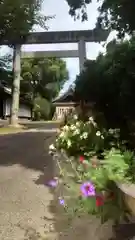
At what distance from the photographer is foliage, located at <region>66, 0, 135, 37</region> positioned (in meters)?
7.18

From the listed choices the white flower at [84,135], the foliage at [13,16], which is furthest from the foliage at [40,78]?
the white flower at [84,135]

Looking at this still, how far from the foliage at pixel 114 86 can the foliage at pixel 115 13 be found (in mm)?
404

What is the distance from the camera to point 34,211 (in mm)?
5051

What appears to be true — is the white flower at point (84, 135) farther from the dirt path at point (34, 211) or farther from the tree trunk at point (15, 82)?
the tree trunk at point (15, 82)

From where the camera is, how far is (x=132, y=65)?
755 centimetres

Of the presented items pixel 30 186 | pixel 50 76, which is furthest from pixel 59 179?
pixel 50 76

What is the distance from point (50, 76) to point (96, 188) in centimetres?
3701

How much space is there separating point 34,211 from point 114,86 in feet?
12.4

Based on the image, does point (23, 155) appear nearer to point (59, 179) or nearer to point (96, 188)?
point (59, 179)

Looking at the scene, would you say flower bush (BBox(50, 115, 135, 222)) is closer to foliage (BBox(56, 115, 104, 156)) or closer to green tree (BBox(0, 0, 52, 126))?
foliage (BBox(56, 115, 104, 156))

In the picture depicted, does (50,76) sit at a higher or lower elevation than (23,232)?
higher

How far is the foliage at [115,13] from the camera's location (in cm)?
718

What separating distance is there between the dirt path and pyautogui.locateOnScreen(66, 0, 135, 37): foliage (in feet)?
10.7

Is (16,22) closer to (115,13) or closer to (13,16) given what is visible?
(13,16)
